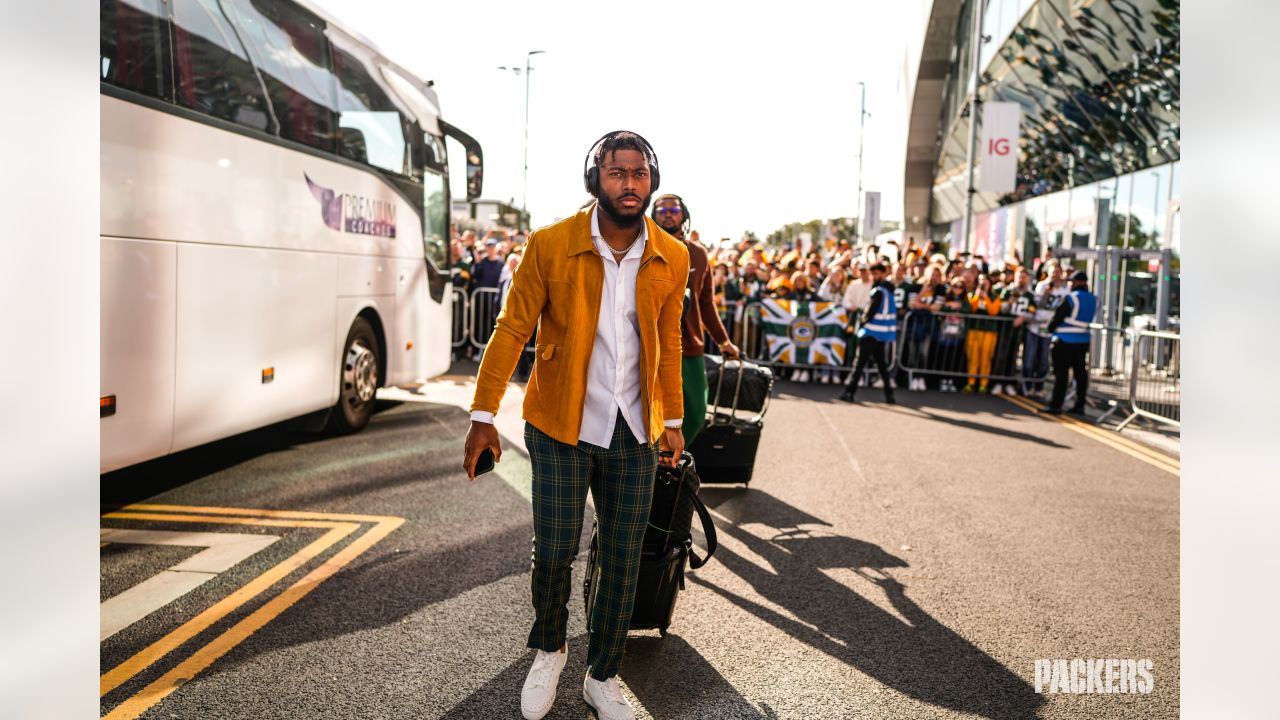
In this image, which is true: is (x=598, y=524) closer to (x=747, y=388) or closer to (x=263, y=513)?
(x=263, y=513)

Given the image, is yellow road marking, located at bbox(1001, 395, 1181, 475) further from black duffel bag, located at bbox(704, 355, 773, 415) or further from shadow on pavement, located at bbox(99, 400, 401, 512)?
shadow on pavement, located at bbox(99, 400, 401, 512)

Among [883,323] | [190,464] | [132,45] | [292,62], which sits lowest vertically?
[190,464]

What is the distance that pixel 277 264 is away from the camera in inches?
303

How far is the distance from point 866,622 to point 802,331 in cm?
1151

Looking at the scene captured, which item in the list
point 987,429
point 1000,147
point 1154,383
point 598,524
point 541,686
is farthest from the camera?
point 1000,147

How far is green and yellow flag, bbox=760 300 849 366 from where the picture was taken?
1602cm

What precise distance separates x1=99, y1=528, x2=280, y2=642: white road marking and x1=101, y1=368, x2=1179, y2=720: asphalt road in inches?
3.1

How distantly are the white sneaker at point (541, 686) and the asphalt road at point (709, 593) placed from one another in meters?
0.10

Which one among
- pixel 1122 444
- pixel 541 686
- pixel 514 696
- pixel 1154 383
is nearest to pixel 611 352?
pixel 541 686

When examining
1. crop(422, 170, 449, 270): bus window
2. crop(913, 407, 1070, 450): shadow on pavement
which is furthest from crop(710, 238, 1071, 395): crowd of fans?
crop(422, 170, 449, 270): bus window

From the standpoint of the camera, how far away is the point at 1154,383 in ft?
37.9
